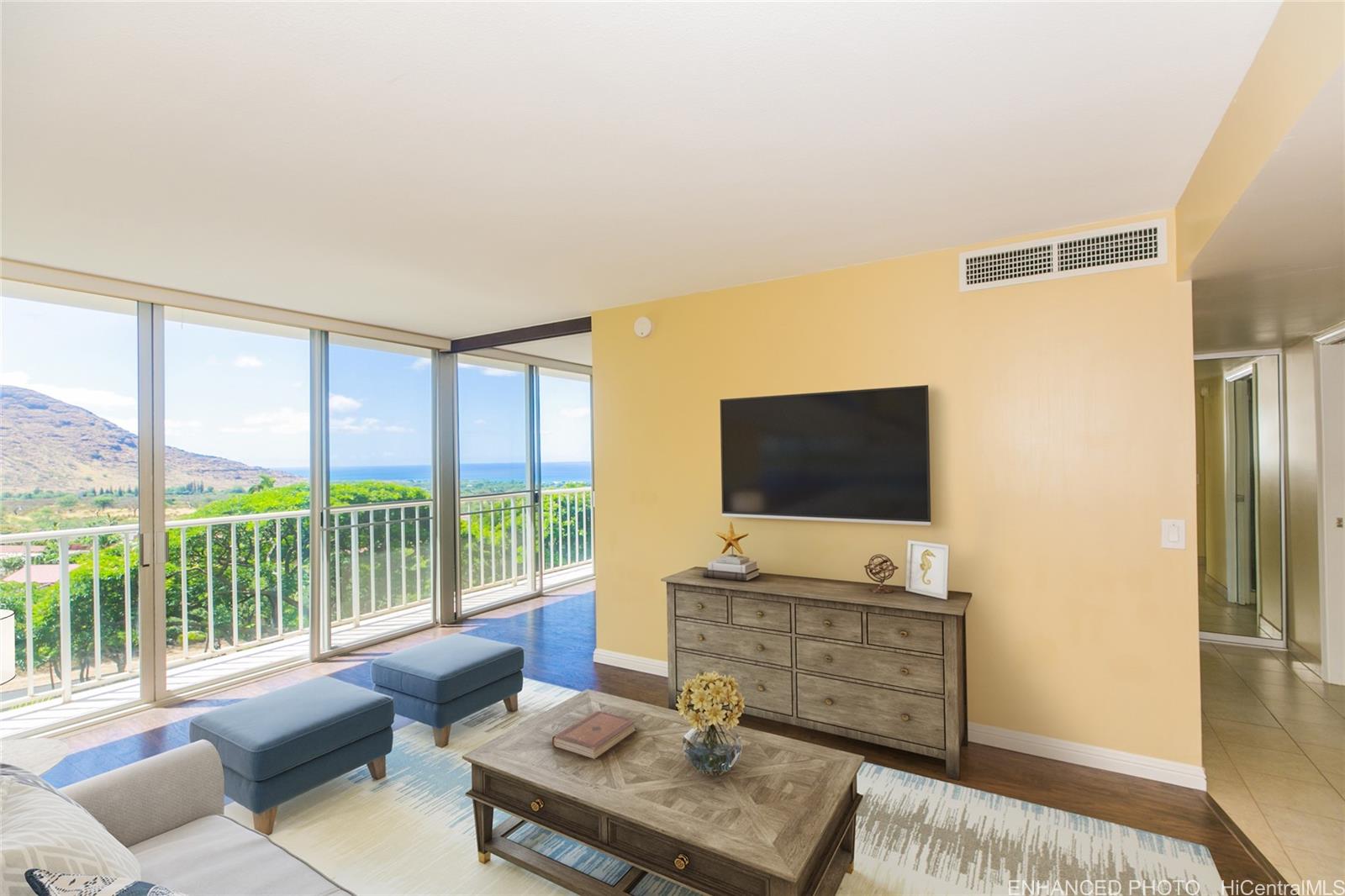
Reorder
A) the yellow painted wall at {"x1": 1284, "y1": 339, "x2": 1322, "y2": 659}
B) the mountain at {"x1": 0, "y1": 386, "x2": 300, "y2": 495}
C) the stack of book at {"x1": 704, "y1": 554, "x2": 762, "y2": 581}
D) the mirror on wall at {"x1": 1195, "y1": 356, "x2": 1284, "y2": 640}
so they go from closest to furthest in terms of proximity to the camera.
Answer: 1. the mountain at {"x1": 0, "y1": 386, "x2": 300, "y2": 495}
2. the stack of book at {"x1": 704, "y1": 554, "x2": 762, "y2": 581}
3. the yellow painted wall at {"x1": 1284, "y1": 339, "x2": 1322, "y2": 659}
4. the mirror on wall at {"x1": 1195, "y1": 356, "x2": 1284, "y2": 640}

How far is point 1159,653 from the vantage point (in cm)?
272

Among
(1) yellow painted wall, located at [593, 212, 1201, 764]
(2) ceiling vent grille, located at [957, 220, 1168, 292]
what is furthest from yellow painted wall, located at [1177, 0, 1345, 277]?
(1) yellow painted wall, located at [593, 212, 1201, 764]

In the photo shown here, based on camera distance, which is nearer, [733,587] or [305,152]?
[305,152]

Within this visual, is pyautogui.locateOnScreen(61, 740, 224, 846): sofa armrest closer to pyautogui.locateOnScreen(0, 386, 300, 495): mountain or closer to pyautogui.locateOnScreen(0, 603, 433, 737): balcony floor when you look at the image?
pyautogui.locateOnScreen(0, 603, 433, 737): balcony floor

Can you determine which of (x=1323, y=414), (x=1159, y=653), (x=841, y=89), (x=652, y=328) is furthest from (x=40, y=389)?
(x=1323, y=414)

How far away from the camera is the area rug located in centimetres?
206

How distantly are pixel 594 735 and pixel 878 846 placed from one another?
45.1 inches

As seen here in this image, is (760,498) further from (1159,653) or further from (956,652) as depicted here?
(1159,653)

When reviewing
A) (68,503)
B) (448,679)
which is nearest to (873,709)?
(448,679)

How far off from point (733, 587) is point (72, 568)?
12.7 feet

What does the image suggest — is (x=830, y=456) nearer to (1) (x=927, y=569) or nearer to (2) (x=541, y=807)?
(1) (x=927, y=569)

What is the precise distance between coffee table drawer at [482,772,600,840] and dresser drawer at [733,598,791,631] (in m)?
1.50

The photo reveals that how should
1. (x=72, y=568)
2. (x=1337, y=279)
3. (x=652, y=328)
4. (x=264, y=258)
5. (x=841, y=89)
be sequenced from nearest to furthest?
(x=841, y=89), (x=1337, y=279), (x=264, y=258), (x=72, y=568), (x=652, y=328)

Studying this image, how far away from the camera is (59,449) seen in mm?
3402
